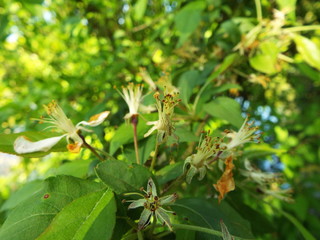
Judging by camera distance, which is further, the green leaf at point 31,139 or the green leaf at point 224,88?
the green leaf at point 224,88

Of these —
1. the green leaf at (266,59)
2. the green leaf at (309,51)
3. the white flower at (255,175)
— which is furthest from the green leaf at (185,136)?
the green leaf at (309,51)

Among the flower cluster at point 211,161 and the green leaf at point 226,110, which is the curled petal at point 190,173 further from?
the green leaf at point 226,110

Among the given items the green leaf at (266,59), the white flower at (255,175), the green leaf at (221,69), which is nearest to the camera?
the white flower at (255,175)

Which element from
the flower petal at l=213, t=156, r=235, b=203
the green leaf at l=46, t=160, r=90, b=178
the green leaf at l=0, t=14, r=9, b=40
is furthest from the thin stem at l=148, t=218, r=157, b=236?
the green leaf at l=0, t=14, r=9, b=40

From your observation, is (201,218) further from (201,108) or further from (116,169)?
(201,108)

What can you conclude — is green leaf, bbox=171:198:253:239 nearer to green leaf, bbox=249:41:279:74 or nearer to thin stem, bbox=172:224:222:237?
thin stem, bbox=172:224:222:237

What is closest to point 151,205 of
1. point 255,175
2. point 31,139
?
point 31,139

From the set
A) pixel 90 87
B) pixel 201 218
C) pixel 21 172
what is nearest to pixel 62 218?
pixel 201 218
